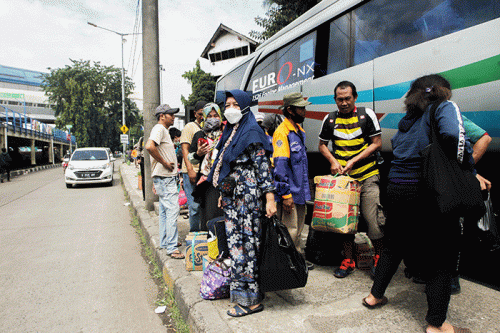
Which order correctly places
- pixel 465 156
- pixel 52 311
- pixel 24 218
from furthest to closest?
pixel 24 218, pixel 52 311, pixel 465 156

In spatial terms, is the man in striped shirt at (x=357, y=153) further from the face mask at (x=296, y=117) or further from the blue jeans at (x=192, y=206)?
the blue jeans at (x=192, y=206)

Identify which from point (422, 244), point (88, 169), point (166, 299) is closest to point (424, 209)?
point (422, 244)

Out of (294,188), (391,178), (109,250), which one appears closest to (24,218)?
(109,250)

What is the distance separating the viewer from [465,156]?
202 cm

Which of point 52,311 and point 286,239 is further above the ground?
point 286,239

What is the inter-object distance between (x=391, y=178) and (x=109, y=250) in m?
4.19

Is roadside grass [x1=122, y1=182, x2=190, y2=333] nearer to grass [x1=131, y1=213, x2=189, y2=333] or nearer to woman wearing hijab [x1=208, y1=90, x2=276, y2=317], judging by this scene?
grass [x1=131, y1=213, x2=189, y2=333]

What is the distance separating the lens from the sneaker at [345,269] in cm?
307

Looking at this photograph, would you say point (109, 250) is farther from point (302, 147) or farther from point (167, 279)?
point (302, 147)

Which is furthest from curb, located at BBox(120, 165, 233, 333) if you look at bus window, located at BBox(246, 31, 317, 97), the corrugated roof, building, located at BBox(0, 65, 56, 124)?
the corrugated roof

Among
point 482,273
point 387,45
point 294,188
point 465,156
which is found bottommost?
point 482,273

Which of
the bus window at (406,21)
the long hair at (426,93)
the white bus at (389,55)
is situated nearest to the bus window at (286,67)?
the white bus at (389,55)

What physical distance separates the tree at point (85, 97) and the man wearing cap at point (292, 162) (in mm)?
36157

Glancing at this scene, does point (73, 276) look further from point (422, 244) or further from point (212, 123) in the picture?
point (422, 244)
